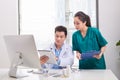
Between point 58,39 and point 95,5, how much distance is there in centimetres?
153

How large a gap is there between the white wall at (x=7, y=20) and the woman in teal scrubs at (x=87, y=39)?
165 centimetres

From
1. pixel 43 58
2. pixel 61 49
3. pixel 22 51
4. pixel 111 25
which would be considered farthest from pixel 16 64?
pixel 111 25

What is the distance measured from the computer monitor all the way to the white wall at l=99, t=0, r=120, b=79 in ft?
6.62

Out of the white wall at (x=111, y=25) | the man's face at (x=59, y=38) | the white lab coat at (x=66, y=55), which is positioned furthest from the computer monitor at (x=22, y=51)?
the white wall at (x=111, y=25)

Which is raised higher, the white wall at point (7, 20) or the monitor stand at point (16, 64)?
the white wall at point (7, 20)

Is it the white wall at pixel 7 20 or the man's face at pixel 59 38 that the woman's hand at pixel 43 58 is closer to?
the man's face at pixel 59 38

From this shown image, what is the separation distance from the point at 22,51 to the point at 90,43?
3.16 ft

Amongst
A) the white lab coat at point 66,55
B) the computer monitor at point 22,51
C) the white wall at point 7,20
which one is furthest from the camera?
the white wall at point 7,20

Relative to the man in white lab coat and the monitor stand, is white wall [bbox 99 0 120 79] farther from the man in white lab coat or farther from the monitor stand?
the monitor stand

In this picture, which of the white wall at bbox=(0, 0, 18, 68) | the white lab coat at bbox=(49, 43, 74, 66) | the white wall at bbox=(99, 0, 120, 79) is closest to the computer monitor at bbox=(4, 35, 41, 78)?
the white lab coat at bbox=(49, 43, 74, 66)

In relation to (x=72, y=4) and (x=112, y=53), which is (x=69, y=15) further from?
(x=112, y=53)

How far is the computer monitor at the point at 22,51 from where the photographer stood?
214 centimetres

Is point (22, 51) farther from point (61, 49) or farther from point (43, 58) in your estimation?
point (61, 49)

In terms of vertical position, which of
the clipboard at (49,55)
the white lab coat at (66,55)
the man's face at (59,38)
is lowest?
the white lab coat at (66,55)
